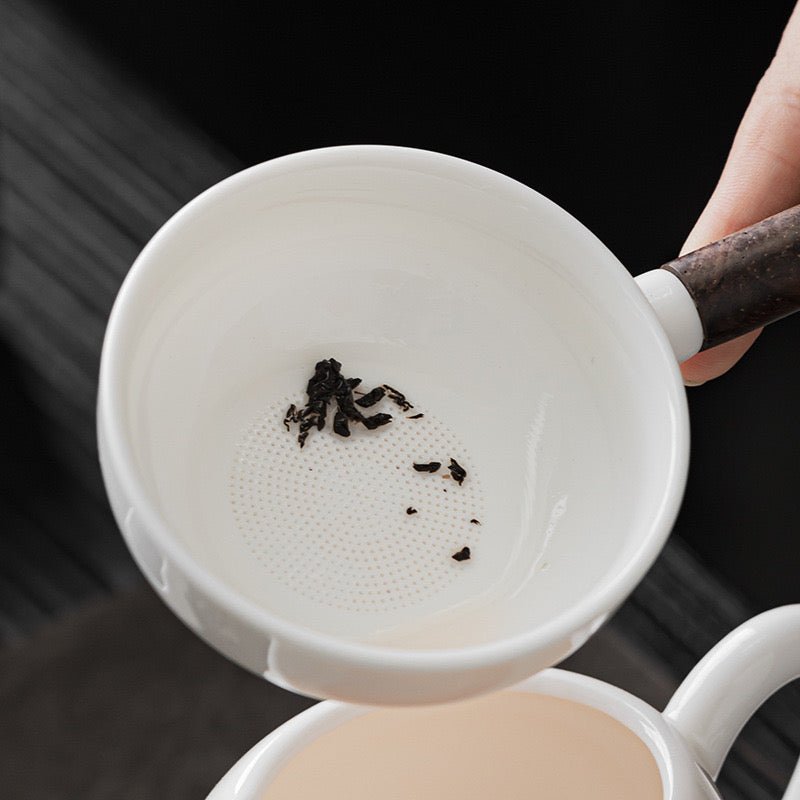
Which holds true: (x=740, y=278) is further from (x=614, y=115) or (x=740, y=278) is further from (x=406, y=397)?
(x=614, y=115)

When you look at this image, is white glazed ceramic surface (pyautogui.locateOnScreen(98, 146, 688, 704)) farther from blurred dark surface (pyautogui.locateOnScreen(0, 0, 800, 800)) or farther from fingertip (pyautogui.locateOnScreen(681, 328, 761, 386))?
blurred dark surface (pyautogui.locateOnScreen(0, 0, 800, 800))

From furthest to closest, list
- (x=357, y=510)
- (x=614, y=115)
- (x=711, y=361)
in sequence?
(x=614, y=115) → (x=711, y=361) → (x=357, y=510)

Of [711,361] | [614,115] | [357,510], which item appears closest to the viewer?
[357,510]

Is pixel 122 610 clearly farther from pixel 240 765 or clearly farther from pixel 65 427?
pixel 240 765

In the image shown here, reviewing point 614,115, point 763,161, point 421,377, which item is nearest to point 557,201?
point 614,115

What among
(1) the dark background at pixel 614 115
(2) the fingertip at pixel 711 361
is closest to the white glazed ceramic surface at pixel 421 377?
(2) the fingertip at pixel 711 361

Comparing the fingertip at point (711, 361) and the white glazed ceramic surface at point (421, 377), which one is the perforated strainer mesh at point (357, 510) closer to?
the white glazed ceramic surface at point (421, 377)

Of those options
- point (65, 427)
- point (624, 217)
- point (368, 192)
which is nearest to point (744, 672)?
point (368, 192)

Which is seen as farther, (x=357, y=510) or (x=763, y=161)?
(x=763, y=161)
